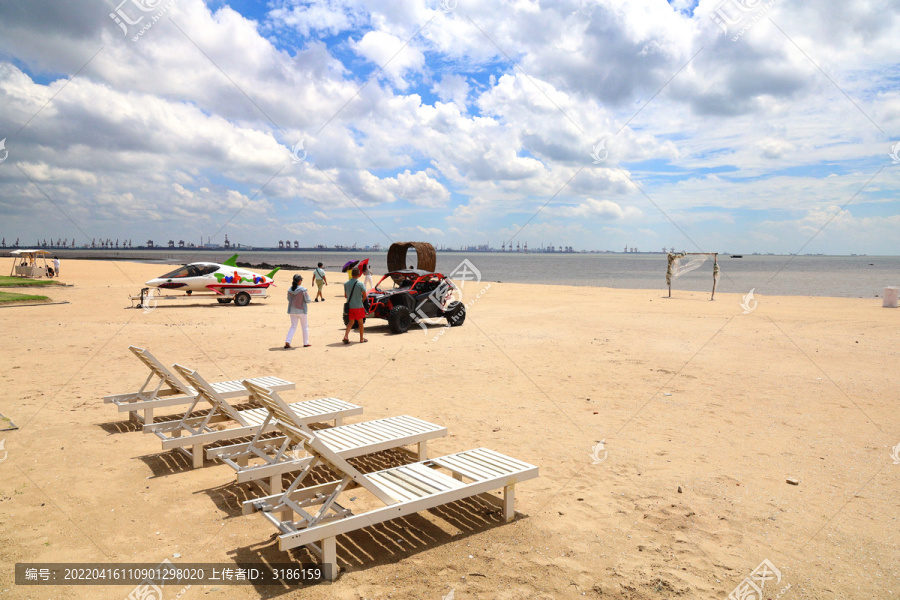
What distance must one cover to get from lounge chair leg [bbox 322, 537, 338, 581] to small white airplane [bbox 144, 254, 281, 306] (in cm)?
1920

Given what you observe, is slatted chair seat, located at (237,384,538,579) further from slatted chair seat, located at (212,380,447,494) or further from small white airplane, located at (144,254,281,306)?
small white airplane, located at (144,254,281,306)

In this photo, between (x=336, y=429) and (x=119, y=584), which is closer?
(x=119, y=584)

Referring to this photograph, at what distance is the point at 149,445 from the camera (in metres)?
5.85

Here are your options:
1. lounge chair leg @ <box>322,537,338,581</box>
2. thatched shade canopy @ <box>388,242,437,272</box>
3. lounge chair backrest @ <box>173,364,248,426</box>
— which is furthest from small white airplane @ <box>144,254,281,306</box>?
lounge chair leg @ <box>322,537,338,581</box>

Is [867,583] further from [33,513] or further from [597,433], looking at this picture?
[33,513]

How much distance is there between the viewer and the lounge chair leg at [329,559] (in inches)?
138

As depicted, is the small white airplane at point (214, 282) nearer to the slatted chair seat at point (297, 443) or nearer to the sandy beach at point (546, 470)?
the sandy beach at point (546, 470)

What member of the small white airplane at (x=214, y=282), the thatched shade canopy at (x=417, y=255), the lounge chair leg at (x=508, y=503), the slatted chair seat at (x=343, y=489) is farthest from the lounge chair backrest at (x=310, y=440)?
the thatched shade canopy at (x=417, y=255)

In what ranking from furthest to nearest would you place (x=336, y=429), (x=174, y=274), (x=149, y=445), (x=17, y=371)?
(x=174, y=274) → (x=17, y=371) → (x=149, y=445) → (x=336, y=429)

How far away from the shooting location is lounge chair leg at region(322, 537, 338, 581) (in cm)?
350

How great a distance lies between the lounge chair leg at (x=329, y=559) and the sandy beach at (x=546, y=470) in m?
0.09

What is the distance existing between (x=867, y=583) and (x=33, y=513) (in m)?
5.90

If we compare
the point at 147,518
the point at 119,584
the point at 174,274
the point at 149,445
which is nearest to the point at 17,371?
the point at 149,445

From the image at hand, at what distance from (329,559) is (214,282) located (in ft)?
63.8
